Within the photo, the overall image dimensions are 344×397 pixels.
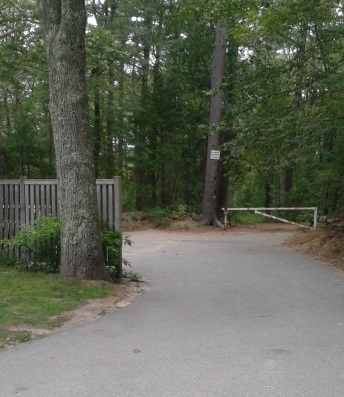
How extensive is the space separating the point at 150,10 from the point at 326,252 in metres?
15.0

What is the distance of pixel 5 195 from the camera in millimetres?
10438

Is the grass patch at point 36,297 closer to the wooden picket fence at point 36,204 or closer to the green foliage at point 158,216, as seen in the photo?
the wooden picket fence at point 36,204

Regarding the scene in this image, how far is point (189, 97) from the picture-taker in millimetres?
27125

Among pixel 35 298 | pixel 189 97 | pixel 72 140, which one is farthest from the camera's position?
pixel 189 97

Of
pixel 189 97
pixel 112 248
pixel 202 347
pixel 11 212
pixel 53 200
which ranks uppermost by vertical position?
pixel 189 97

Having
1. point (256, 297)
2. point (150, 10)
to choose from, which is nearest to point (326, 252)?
point (256, 297)

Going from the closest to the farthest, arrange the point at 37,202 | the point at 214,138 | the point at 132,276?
the point at 37,202, the point at 132,276, the point at 214,138

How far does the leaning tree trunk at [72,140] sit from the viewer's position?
28.7 ft

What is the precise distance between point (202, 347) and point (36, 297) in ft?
10.2

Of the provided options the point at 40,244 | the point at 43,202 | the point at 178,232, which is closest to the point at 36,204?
the point at 43,202

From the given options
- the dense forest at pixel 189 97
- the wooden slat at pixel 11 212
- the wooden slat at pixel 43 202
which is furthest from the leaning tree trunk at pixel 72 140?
the dense forest at pixel 189 97

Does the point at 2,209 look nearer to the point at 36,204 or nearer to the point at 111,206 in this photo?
the point at 36,204

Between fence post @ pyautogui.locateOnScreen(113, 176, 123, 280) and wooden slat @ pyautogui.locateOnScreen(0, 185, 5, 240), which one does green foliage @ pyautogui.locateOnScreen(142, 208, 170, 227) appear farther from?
fence post @ pyautogui.locateOnScreen(113, 176, 123, 280)

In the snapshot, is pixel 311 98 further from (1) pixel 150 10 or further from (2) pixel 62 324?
(1) pixel 150 10
